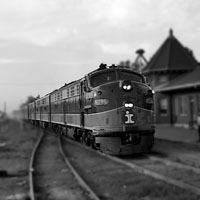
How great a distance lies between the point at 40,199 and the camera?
183500 millimetres

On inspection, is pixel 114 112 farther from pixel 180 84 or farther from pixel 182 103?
pixel 182 103

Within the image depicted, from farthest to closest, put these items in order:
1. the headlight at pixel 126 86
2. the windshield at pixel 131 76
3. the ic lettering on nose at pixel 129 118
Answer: the windshield at pixel 131 76, the headlight at pixel 126 86, the ic lettering on nose at pixel 129 118

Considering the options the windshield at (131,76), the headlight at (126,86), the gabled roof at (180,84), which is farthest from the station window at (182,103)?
the headlight at (126,86)

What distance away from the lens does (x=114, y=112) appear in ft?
8.91

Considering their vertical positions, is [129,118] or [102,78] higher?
[102,78]

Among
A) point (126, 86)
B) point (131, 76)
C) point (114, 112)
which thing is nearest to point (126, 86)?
point (126, 86)

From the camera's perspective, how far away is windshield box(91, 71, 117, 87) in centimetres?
306

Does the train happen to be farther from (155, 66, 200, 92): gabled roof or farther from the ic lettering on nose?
(155, 66, 200, 92): gabled roof

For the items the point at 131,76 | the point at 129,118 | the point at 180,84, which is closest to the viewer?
the point at 129,118

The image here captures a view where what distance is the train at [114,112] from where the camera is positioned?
270 cm

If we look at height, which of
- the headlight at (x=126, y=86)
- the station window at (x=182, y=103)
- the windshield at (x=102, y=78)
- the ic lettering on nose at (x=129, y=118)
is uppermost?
the station window at (x=182, y=103)

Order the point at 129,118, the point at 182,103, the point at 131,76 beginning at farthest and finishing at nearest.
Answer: the point at 182,103
the point at 131,76
the point at 129,118

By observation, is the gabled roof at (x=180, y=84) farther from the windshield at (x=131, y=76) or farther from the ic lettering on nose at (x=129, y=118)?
the ic lettering on nose at (x=129, y=118)

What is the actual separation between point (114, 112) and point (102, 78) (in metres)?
0.58
